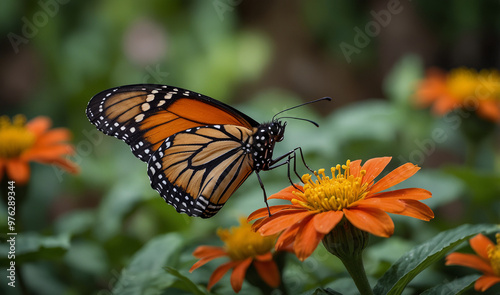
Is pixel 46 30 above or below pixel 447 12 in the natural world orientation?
above

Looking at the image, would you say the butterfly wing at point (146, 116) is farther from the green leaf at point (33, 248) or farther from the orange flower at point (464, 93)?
the orange flower at point (464, 93)

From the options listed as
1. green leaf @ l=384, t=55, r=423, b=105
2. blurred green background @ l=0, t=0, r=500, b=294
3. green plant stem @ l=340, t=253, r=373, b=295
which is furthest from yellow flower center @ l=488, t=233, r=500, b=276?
green leaf @ l=384, t=55, r=423, b=105

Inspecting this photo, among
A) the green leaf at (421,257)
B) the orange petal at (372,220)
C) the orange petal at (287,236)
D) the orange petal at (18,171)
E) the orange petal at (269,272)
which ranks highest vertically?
the orange petal at (18,171)

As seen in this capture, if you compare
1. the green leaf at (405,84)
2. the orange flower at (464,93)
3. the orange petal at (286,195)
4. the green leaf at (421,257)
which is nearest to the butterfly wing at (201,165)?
the orange petal at (286,195)

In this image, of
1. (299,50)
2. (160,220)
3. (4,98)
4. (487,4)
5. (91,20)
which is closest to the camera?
(160,220)

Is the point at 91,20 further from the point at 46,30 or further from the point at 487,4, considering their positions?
the point at 487,4

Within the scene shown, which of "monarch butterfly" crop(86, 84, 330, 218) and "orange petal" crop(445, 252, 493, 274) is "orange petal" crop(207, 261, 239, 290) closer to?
"monarch butterfly" crop(86, 84, 330, 218)

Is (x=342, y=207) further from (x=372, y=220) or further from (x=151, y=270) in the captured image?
(x=151, y=270)

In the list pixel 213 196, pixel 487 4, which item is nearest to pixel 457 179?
pixel 213 196
